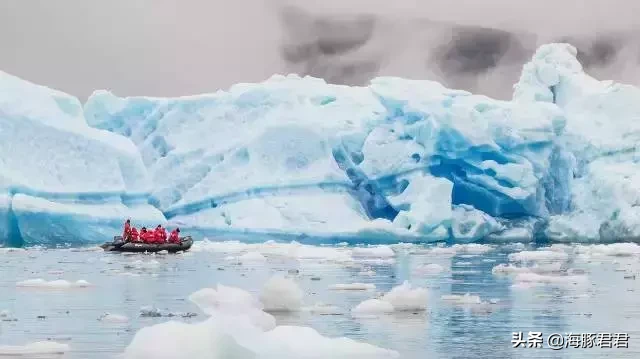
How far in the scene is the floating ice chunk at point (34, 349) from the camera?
3426mm

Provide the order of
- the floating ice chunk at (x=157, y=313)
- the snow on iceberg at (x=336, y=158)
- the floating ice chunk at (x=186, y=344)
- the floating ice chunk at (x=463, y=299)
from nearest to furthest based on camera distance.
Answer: the floating ice chunk at (x=186, y=344)
the floating ice chunk at (x=157, y=313)
the floating ice chunk at (x=463, y=299)
the snow on iceberg at (x=336, y=158)

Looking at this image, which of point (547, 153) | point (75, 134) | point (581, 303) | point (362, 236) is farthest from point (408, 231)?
point (581, 303)

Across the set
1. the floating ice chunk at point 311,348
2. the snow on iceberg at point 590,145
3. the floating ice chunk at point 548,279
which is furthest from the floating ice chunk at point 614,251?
the floating ice chunk at point 311,348

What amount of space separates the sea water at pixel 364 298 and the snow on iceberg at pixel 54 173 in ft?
5.98

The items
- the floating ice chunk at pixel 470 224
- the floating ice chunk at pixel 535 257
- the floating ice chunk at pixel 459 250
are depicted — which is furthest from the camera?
the floating ice chunk at pixel 470 224

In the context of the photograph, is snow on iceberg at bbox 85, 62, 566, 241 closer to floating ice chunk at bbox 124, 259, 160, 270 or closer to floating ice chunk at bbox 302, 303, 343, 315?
floating ice chunk at bbox 124, 259, 160, 270

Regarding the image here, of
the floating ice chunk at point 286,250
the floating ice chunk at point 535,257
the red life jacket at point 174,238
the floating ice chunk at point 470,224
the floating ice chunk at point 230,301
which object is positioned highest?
the floating ice chunk at point 470,224

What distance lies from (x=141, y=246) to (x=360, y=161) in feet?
16.5

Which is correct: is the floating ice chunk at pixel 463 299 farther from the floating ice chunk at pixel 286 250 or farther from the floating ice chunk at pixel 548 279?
the floating ice chunk at pixel 286 250

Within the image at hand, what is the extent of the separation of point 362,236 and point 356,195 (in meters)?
1.20

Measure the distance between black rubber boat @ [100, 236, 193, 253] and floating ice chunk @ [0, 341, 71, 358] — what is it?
8.08 metres

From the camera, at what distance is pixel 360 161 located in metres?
15.4

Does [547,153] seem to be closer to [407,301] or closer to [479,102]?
[479,102]

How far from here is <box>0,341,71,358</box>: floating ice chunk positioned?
3.43 m
